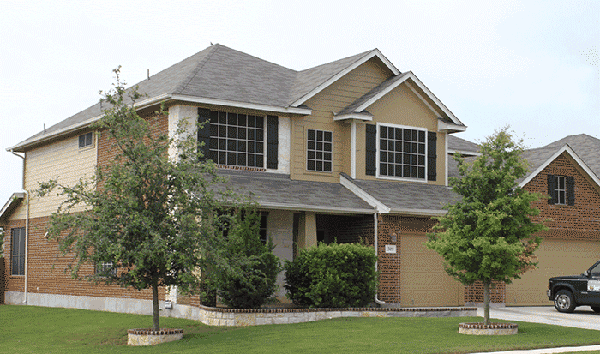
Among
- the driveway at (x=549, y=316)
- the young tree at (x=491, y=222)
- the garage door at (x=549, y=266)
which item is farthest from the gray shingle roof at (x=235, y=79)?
the garage door at (x=549, y=266)

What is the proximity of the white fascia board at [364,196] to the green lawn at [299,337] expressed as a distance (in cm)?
388

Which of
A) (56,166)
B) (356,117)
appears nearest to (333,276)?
(356,117)

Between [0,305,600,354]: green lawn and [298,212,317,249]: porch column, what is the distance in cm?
351

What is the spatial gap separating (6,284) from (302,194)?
15822mm

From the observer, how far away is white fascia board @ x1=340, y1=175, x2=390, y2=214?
22203mm

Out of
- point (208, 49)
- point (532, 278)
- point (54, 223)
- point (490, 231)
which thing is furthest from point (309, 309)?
point (208, 49)

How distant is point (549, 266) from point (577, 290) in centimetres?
426

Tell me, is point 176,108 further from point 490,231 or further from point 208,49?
point 490,231

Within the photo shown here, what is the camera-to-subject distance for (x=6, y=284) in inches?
1249

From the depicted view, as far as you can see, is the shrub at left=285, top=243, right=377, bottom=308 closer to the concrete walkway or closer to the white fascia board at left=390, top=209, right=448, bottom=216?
the white fascia board at left=390, top=209, right=448, bottom=216

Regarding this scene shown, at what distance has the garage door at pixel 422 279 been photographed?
2306 cm

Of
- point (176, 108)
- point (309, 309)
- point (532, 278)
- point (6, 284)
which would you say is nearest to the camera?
point (309, 309)

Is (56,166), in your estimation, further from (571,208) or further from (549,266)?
(571,208)

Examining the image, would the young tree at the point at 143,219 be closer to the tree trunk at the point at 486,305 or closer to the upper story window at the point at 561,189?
the tree trunk at the point at 486,305
